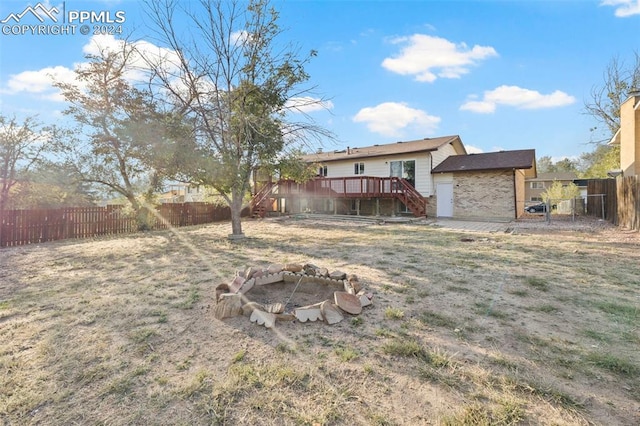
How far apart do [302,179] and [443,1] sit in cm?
718

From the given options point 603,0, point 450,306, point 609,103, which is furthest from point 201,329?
point 609,103

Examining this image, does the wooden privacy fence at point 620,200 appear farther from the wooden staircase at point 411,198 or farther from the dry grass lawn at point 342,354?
the wooden staircase at point 411,198

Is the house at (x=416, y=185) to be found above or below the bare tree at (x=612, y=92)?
below

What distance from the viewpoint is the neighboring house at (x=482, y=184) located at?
15484 millimetres

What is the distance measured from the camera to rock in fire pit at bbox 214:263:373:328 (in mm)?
3184

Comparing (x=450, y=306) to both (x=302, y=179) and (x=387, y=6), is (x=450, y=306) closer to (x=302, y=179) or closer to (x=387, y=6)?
(x=302, y=179)

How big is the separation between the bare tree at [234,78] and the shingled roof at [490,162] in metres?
10.7

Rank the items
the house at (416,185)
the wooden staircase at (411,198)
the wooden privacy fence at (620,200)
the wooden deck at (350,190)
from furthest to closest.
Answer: the wooden deck at (350,190) < the wooden staircase at (411,198) < the house at (416,185) < the wooden privacy fence at (620,200)

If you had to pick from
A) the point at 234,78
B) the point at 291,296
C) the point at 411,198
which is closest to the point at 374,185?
the point at 411,198

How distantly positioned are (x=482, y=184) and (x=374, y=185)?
234 inches

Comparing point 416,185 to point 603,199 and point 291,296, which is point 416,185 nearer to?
point 603,199

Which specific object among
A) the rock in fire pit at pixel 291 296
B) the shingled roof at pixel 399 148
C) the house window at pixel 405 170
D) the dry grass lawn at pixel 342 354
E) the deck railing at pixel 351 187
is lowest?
the dry grass lawn at pixel 342 354

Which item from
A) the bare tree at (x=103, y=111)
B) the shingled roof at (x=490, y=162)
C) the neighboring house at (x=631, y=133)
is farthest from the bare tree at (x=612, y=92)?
the bare tree at (x=103, y=111)

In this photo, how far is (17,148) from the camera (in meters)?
14.0
